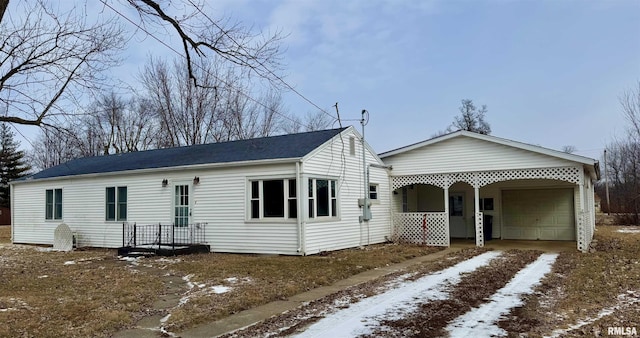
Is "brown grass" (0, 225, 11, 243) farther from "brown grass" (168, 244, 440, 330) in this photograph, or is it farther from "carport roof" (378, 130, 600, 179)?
"carport roof" (378, 130, 600, 179)

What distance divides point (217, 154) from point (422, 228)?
7507 millimetres

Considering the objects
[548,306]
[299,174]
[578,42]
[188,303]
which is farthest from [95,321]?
[578,42]

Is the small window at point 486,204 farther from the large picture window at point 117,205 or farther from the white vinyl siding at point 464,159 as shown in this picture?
the large picture window at point 117,205

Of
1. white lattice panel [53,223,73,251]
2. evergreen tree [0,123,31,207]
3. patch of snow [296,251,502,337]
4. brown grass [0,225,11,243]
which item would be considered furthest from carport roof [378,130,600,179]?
evergreen tree [0,123,31,207]

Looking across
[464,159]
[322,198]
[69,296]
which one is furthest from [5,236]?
[464,159]

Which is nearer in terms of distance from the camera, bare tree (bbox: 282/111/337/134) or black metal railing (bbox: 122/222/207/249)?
black metal railing (bbox: 122/222/207/249)

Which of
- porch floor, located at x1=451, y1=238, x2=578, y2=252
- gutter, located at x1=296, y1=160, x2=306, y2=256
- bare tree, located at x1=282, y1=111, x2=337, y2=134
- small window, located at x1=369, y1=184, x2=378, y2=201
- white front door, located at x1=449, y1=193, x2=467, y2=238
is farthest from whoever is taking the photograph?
bare tree, located at x1=282, y1=111, x2=337, y2=134

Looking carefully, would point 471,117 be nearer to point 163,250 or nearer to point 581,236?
point 581,236

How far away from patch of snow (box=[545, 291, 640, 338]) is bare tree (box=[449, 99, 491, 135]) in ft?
123

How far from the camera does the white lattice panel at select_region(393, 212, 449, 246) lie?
15508 mm

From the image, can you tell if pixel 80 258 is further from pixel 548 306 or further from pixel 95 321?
pixel 548 306

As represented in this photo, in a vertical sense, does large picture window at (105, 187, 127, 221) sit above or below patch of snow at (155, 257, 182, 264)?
above

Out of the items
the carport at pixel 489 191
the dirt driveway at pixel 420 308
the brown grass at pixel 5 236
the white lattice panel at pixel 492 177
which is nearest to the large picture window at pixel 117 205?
the brown grass at pixel 5 236

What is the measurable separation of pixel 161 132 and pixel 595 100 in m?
26.1
